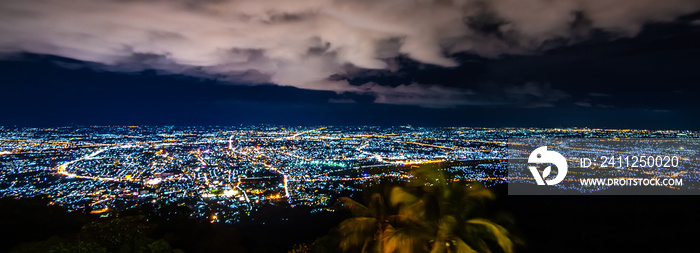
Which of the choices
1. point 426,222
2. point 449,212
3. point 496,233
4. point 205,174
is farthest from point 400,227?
point 205,174

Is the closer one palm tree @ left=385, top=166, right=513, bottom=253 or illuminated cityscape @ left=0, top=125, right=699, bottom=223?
palm tree @ left=385, top=166, right=513, bottom=253

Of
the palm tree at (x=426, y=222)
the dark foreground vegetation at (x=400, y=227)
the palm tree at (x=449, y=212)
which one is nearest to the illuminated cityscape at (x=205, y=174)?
the dark foreground vegetation at (x=400, y=227)

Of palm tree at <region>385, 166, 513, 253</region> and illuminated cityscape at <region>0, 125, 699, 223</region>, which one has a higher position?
palm tree at <region>385, 166, 513, 253</region>

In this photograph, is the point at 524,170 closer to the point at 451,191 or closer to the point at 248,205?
the point at 248,205

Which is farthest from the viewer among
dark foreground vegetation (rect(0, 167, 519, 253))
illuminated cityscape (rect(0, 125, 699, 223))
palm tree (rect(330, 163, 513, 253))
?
illuminated cityscape (rect(0, 125, 699, 223))

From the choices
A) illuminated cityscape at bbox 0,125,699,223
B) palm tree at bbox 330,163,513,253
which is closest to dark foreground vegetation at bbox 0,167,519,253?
palm tree at bbox 330,163,513,253

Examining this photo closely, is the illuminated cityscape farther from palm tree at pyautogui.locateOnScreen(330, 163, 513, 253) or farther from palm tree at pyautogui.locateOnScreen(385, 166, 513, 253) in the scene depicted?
palm tree at pyautogui.locateOnScreen(385, 166, 513, 253)

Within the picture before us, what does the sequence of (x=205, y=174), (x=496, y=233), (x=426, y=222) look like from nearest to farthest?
1. (x=496, y=233)
2. (x=426, y=222)
3. (x=205, y=174)

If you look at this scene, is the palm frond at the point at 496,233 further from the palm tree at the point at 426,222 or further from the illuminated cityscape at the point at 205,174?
the illuminated cityscape at the point at 205,174

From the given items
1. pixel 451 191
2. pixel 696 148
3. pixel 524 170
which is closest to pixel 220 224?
pixel 451 191

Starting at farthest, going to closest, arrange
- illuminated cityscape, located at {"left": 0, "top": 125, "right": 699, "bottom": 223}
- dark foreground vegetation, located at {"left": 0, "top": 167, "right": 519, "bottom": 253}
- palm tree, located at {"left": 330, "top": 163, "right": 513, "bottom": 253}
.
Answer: illuminated cityscape, located at {"left": 0, "top": 125, "right": 699, "bottom": 223} → dark foreground vegetation, located at {"left": 0, "top": 167, "right": 519, "bottom": 253} → palm tree, located at {"left": 330, "top": 163, "right": 513, "bottom": 253}

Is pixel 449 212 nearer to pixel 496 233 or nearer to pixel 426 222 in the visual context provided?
pixel 426 222
